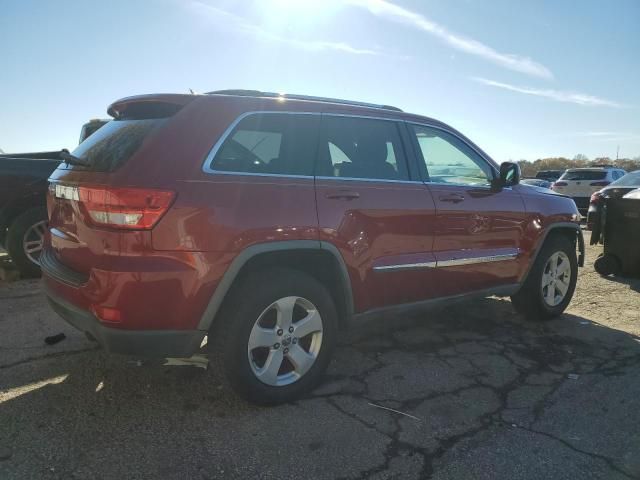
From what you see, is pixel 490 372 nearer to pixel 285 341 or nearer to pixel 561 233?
pixel 285 341

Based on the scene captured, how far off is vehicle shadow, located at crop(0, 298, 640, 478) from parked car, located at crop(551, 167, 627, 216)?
1453cm

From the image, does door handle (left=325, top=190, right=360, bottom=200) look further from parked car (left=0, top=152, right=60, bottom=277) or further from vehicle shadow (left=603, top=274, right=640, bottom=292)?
vehicle shadow (left=603, top=274, right=640, bottom=292)

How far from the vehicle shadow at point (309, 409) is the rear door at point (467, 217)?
639mm

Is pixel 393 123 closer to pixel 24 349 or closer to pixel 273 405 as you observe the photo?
pixel 273 405

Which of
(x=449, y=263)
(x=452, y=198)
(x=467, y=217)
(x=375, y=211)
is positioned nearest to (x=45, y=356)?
(x=375, y=211)

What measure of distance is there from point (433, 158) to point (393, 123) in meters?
0.45

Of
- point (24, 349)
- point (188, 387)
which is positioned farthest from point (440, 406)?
point (24, 349)

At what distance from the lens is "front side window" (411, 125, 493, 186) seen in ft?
12.9

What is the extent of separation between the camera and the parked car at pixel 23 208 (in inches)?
231

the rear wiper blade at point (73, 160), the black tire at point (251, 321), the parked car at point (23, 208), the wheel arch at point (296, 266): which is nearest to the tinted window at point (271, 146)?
the wheel arch at point (296, 266)

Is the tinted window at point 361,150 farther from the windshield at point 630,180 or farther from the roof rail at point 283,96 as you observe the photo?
the windshield at point 630,180

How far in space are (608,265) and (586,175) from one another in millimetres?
11866

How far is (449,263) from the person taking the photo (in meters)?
3.92

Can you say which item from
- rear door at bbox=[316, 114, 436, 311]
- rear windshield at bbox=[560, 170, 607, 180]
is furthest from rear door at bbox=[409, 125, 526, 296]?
rear windshield at bbox=[560, 170, 607, 180]
